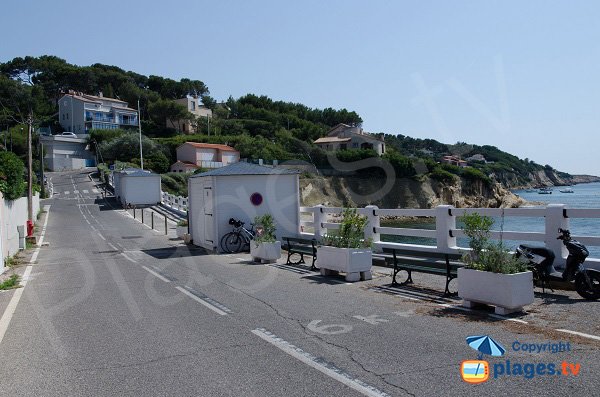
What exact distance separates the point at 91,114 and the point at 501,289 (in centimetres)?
11002

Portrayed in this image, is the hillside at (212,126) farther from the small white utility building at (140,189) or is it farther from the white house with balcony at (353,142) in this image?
the small white utility building at (140,189)

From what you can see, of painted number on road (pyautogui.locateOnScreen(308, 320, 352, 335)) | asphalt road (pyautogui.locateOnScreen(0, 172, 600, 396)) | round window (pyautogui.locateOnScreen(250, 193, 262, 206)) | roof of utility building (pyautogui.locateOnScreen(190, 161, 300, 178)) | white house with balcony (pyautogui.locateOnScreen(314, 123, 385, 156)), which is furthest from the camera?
white house with balcony (pyautogui.locateOnScreen(314, 123, 385, 156))

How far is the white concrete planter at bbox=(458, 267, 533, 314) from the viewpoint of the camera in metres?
7.87

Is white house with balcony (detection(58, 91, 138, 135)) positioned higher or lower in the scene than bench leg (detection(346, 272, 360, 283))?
higher

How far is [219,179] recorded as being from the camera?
62.3 ft

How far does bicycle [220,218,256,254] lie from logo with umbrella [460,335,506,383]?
12503 millimetres

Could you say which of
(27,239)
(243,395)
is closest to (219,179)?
(27,239)

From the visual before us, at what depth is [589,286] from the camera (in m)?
8.46

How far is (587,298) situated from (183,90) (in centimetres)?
13285

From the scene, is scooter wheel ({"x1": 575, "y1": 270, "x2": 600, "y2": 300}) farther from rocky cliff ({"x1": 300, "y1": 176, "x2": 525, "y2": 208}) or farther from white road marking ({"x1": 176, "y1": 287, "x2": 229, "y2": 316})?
rocky cliff ({"x1": 300, "y1": 176, "x2": 525, "y2": 208})

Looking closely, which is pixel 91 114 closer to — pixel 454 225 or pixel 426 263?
pixel 454 225

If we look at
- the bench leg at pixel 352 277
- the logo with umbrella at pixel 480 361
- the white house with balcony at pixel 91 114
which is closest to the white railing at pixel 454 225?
the bench leg at pixel 352 277

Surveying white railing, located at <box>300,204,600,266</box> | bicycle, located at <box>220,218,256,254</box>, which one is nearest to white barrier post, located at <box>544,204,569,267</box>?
white railing, located at <box>300,204,600,266</box>

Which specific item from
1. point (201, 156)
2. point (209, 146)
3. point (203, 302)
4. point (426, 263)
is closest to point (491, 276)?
point (426, 263)
